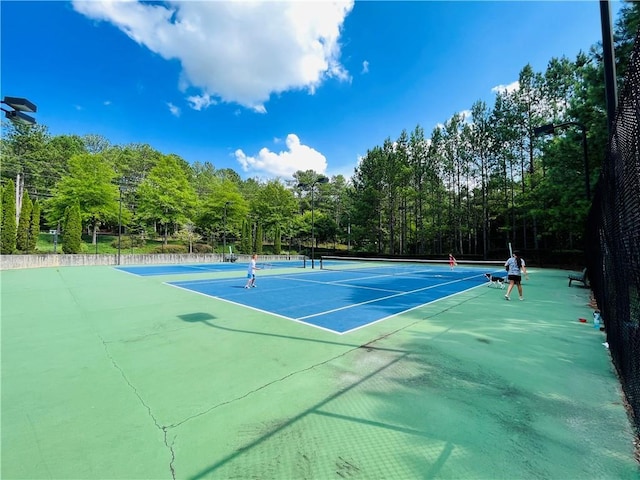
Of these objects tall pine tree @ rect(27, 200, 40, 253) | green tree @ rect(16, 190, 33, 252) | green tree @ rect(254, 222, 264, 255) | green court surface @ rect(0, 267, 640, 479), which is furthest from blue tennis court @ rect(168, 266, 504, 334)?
green tree @ rect(254, 222, 264, 255)

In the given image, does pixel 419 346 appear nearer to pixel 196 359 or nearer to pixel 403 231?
pixel 196 359

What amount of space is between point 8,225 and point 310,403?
34.7 m

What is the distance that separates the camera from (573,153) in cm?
1658

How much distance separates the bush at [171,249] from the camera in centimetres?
4084

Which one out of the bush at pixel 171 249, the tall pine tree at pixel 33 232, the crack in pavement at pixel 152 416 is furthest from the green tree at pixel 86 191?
the crack in pavement at pixel 152 416

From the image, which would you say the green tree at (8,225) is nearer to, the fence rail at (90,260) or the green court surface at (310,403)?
the fence rail at (90,260)

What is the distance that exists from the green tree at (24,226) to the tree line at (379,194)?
10 centimetres

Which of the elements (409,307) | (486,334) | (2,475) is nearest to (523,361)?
(486,334)

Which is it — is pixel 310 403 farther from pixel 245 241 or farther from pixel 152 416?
pixel 245 241

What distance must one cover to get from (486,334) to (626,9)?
18.9 metres

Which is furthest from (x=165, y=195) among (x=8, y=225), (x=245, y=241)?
(x=8, y=225)

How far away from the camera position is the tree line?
104 feet

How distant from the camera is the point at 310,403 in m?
3.23

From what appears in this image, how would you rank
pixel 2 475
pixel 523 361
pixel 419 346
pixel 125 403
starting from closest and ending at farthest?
pixel 2 475, pixel 125 403, pixel 523 361, pixel 419 346
